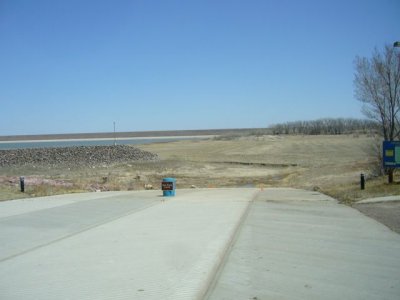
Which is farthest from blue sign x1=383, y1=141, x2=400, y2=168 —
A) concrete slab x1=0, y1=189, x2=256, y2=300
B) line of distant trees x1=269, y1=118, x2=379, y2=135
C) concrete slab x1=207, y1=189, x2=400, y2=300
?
line of distant trees x1=269, y1=118, x2=379, y2=135

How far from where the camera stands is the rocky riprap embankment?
174 feet

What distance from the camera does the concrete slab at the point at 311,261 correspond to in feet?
20.5

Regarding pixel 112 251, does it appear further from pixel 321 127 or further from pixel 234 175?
pixel 321 127

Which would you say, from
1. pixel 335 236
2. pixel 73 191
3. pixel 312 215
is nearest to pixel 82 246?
pixel 335 236

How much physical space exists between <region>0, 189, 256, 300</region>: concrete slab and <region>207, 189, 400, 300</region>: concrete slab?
419 millimetres

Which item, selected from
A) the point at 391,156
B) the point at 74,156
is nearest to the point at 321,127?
the point at 74,156

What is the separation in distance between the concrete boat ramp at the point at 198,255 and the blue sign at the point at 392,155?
25.9 ft

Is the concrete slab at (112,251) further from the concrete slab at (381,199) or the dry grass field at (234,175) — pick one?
the dry grass field at (234,175)

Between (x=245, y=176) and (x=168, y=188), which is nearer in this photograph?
(x=168, y=188)

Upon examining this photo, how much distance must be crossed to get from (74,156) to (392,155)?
137 ft

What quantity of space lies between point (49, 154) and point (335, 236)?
171 ft

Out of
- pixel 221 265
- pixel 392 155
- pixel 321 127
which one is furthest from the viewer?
pixel 321 127

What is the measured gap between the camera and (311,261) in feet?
25.3

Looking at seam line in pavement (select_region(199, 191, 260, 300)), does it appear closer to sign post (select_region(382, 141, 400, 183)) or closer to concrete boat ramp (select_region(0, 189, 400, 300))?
concrete boat ramp (select_region(0, 189, 400, 300))
